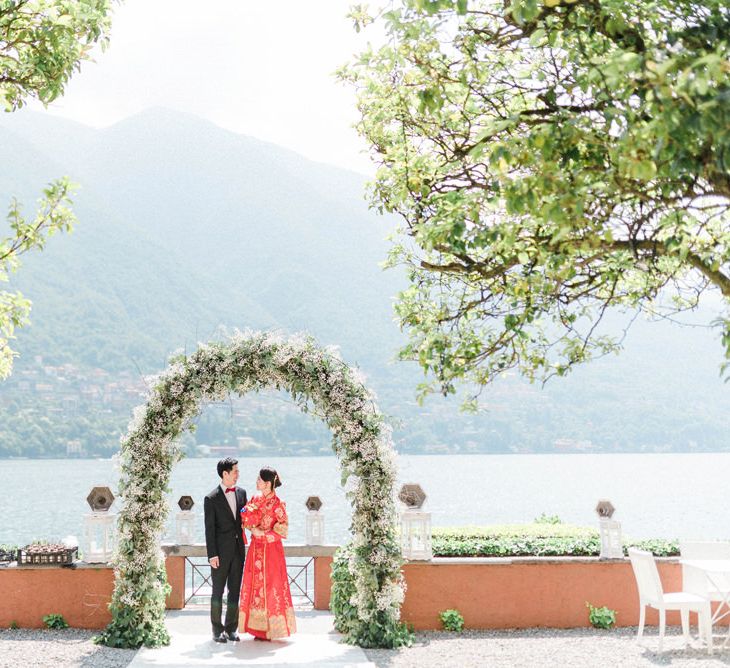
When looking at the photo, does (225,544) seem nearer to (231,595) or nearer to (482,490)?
(231,595)

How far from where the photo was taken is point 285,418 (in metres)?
66.5

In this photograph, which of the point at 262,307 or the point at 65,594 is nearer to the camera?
the point at 65,594

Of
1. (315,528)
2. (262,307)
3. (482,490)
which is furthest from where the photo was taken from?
(262,307)

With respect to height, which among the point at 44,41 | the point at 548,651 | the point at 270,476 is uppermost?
the point at 44,41

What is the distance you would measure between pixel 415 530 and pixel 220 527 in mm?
2237

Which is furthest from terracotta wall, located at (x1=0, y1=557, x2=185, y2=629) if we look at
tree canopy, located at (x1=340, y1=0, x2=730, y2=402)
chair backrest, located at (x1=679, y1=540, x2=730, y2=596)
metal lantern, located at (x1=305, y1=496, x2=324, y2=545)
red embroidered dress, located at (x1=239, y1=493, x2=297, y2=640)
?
chair backrest, located at (x1=679, y1=540, x2=730, y2=596)

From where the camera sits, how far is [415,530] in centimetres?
955

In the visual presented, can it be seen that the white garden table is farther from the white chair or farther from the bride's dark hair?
the bride's dark hair

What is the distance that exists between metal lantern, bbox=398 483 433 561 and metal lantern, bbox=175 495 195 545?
112 inches

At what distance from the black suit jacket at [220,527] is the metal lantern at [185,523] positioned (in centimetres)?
203

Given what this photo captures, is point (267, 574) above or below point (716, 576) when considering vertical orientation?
above

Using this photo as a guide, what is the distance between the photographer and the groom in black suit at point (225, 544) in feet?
28.2

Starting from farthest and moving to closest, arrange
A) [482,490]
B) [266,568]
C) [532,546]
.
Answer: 1. [482,490]
2. [532,546]
3. [266,568]

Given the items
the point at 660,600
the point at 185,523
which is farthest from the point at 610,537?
the point at 185,523
